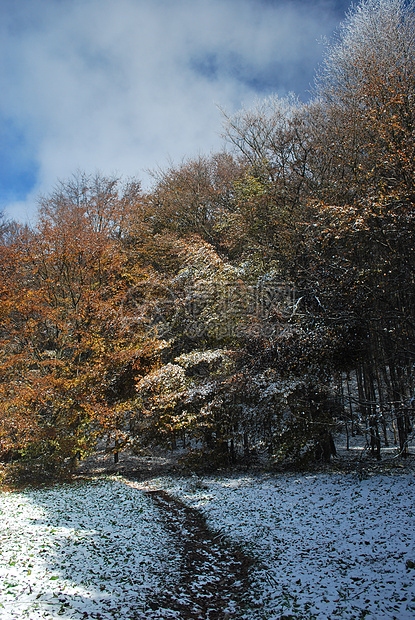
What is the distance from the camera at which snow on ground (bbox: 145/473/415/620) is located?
4.71m

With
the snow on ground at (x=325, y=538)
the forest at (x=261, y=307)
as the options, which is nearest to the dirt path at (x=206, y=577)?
the snow on ground at (x=325, y=538)

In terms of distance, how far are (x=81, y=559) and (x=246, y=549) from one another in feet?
9.25

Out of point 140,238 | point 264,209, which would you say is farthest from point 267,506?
point 140,238

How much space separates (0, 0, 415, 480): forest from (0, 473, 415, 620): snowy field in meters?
1.81

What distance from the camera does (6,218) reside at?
26469mm

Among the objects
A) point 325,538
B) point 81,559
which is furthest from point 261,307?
point 81,559

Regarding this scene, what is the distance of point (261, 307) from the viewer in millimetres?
12039

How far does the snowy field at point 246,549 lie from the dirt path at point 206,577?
0.53 feet

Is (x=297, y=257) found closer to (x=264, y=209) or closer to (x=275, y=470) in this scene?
(x=264, y=209)

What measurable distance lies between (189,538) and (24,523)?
3.29 metres

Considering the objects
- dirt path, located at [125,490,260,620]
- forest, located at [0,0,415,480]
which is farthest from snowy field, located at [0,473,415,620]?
forest, located at [0,0,415,480]

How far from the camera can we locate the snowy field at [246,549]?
463 cm

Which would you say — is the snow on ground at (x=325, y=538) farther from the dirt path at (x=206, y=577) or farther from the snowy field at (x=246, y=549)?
the dirt path at (x=206, y=577)

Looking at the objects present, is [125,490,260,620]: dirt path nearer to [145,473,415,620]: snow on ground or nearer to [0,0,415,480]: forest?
[145,473,415,620]: snow on ground
